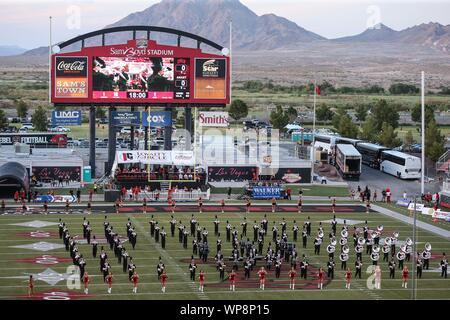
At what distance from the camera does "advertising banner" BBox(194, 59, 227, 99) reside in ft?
156

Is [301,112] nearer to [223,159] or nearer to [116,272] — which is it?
[223,159]

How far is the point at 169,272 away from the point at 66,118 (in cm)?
3027

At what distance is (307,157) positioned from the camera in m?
56.6

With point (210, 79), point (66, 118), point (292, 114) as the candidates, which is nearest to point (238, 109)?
point (292, 114)

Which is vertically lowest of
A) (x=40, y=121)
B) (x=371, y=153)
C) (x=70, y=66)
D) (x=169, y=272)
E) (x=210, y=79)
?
(x=169, y=272)

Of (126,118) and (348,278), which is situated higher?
(126,118)

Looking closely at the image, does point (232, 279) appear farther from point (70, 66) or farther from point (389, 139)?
point (389, 139)

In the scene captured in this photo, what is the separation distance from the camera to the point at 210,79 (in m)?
47.8

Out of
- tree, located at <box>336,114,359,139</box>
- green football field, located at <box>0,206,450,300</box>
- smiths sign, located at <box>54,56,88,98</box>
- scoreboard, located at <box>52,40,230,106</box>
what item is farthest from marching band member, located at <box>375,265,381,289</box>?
tree, located at <box>336,114,359,139</box>

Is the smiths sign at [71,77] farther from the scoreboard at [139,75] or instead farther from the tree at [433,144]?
the tree at [433,144]

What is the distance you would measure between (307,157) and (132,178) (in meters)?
15.2

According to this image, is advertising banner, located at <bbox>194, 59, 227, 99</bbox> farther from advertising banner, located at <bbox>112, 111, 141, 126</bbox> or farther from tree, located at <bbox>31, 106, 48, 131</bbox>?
tree, located at <bbox>31, 106, 48, 131</bbox>

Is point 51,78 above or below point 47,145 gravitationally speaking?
above
